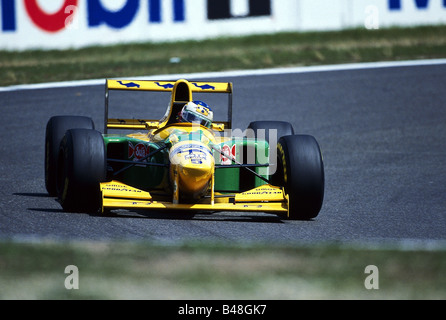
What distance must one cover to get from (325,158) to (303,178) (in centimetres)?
394

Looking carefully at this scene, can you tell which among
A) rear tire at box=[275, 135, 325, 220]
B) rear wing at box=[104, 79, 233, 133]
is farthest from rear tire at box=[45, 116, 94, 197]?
rear tire at box=[275, 135, 325, 220]

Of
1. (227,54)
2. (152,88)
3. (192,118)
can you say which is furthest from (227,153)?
(227,54)

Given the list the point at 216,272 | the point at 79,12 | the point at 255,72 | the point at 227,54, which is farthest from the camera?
the point at 227,54

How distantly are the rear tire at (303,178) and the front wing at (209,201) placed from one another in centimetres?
10

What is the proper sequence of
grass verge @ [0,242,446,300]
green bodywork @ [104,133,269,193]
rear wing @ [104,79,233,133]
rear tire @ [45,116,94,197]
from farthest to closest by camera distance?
rear wing @ [104,79,233,133] → rear tire @ [45,116,94,197] → green bodywork @ [104,133,269,193] → grass verge @ [0,242,446,300]

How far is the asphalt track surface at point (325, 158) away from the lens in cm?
708

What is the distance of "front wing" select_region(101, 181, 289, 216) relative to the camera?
7359 millimetres

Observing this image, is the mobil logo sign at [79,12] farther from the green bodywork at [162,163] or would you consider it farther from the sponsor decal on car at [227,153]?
the sponsor decal on car at [227,153]

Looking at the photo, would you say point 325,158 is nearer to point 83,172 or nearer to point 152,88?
point 152,88

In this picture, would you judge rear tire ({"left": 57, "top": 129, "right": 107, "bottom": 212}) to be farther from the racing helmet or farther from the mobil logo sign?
the mobil logo sign

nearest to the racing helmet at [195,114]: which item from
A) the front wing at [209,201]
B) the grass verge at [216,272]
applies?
the front wing at [209,201]

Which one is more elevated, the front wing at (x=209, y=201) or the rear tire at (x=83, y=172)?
the rear tire at (x=83, y=172)

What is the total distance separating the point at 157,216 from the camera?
778 cm

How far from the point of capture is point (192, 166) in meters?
7.32
